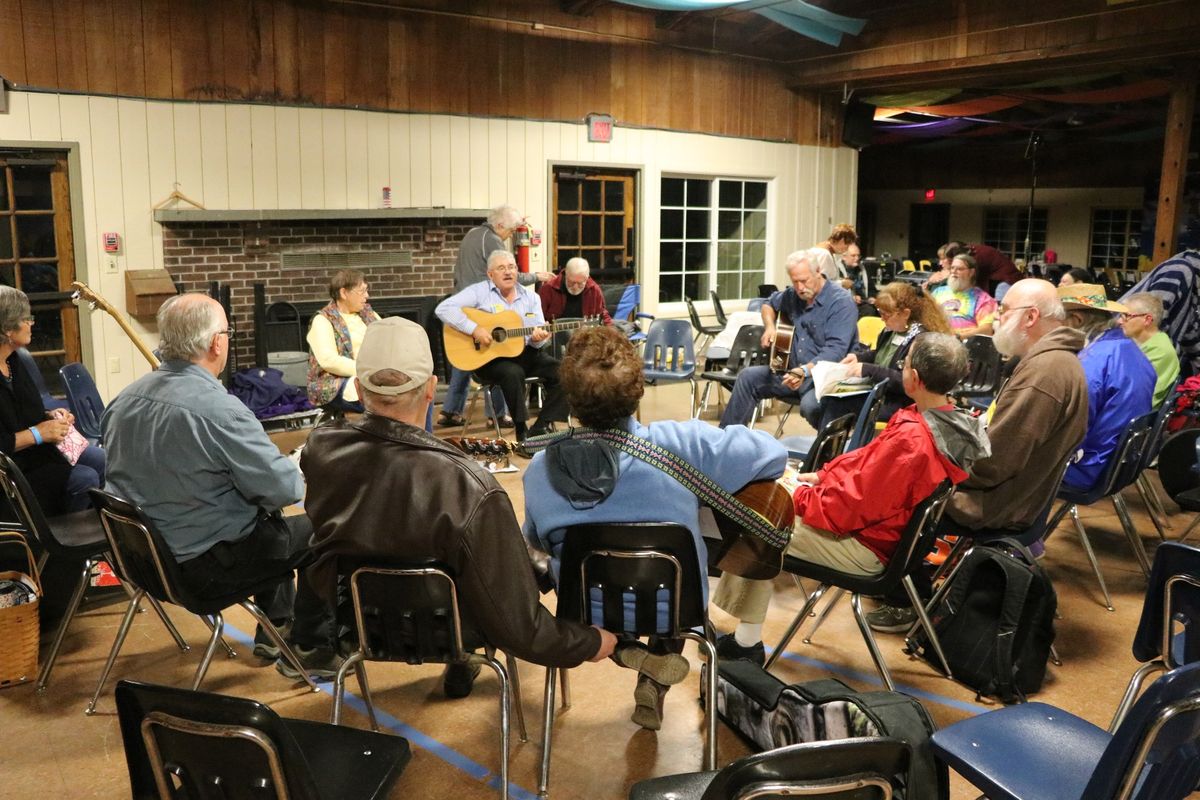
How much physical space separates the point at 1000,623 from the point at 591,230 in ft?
23.2

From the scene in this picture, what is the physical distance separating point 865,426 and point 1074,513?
930 millimetres

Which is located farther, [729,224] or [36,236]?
[729,224]

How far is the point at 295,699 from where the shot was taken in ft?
10.6

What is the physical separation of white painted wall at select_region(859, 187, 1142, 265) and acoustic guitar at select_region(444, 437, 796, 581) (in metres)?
15.0

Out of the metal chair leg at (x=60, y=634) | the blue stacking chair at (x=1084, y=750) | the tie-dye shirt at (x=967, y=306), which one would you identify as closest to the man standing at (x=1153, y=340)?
the tie-dye shirt at (x=967, y=306)

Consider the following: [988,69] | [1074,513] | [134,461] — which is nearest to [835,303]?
[1074,513]

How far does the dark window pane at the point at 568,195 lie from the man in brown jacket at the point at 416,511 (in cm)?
716

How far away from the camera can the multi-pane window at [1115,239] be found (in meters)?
15.6

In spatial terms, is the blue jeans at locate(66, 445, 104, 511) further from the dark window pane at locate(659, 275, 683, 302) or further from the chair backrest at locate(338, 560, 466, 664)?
the dark window pane at locate(659, 275, 683, 302)

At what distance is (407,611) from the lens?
240 centimetres

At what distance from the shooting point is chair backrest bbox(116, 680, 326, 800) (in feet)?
5.23

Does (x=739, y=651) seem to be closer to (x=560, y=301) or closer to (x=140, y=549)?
(x=140, y=549)

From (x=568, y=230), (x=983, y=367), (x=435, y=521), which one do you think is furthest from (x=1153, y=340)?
(x=568, y=230)

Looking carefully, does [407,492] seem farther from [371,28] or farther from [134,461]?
[371,28]
